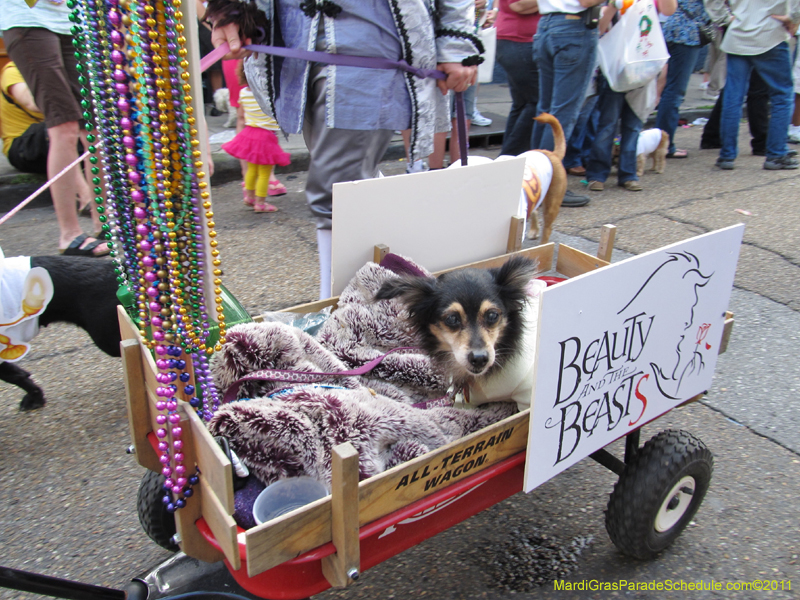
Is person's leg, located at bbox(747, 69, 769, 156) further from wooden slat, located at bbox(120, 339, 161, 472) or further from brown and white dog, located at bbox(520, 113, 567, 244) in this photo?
wooden slat, located at bbox(120, 339, 161, 472)

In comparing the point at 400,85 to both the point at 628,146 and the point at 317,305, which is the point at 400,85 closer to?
the point at 317,305

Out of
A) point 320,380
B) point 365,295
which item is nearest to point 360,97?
point 365,295

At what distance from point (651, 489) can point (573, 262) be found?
3.97 feet

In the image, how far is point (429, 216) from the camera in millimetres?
2549

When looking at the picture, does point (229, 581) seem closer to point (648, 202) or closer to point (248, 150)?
point (248, 150)

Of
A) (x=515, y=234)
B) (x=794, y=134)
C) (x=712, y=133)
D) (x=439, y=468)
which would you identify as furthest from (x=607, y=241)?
(x=794, y=134)

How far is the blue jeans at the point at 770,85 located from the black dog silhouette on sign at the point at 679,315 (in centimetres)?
525

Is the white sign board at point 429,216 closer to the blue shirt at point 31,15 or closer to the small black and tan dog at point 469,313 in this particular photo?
the small black and tan dog at point 469,313

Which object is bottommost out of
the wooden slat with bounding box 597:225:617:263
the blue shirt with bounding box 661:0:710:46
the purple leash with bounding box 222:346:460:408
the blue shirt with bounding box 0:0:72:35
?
the purple leash with bounding box 222:346:460:408

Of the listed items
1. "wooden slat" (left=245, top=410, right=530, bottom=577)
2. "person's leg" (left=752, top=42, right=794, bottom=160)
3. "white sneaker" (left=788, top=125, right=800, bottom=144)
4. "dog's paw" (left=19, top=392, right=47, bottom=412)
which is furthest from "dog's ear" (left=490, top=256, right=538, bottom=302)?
"white sneaker" (left=788, top=125, right=800, bottom=144)

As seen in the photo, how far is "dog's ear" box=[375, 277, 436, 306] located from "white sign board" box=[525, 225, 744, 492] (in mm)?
584

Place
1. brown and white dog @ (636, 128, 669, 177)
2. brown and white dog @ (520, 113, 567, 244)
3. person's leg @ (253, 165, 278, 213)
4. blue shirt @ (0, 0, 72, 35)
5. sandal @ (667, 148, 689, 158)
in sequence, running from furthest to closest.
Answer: sandal @ (667, 148, 689, 158) < brown and white dog @ (636, 128, 669, 177) < person's leg @ (253, 165, 278, 213) < brown and white dog @ (520, 113, 567, 244) < blue shirt @ (0, 0, 72, 35)

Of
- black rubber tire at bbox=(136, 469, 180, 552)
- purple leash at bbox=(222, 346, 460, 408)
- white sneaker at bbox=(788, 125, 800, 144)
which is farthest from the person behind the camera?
white sneaker at bbox=(788, 125, 800, 144)

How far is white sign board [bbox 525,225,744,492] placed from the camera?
1.44 meters
